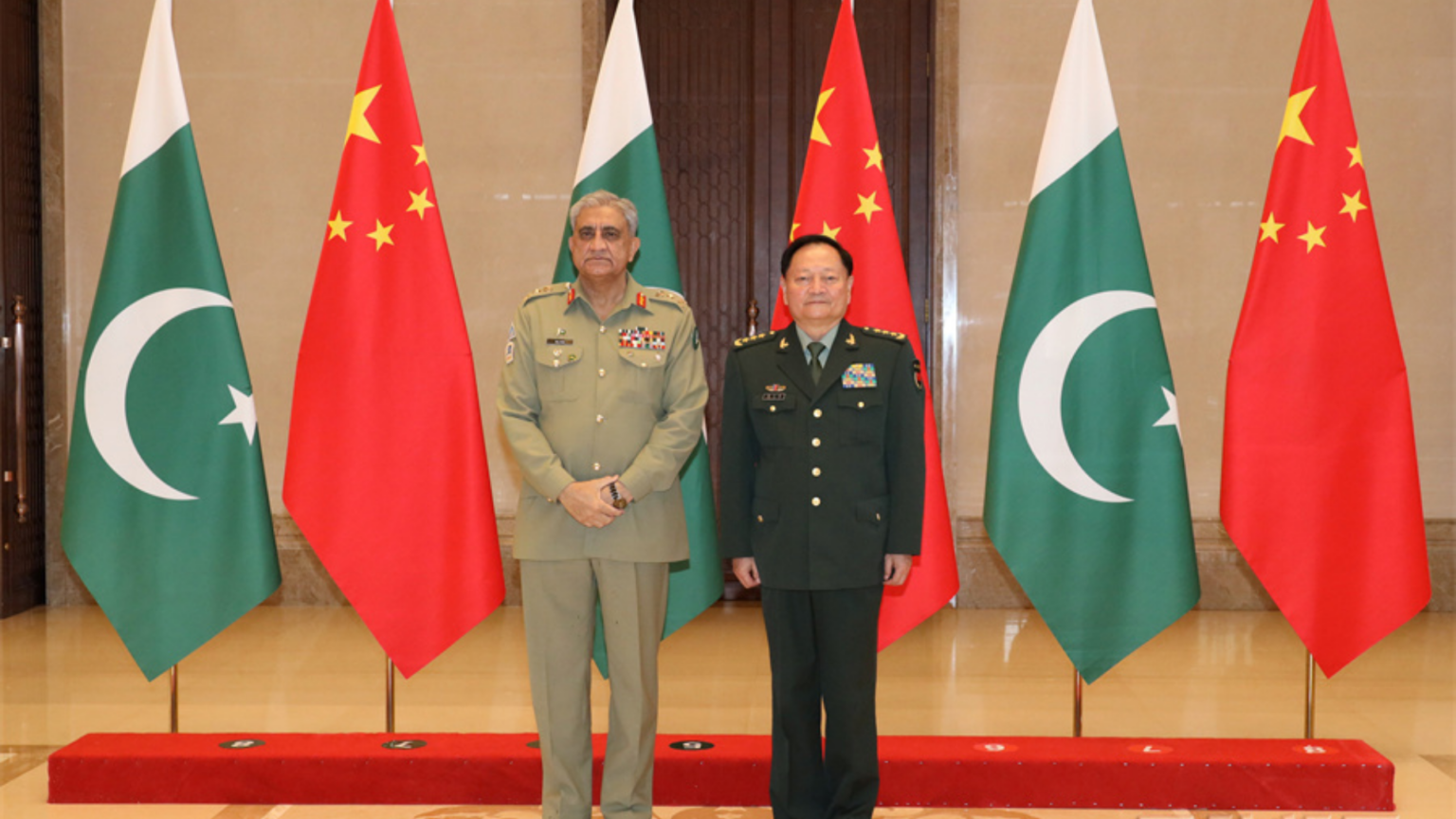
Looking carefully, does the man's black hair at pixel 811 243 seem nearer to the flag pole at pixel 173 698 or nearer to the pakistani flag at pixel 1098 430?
the pakistani flag at pixel 1098 430

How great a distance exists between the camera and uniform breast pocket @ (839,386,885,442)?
2.78 meters

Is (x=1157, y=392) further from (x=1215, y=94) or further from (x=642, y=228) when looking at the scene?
(x=1215, y=94)

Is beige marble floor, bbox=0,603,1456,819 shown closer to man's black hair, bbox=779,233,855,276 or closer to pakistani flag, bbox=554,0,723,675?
pakistani flag, bbox=554,0,723,675

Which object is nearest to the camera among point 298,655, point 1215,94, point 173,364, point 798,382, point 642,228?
point 798,382

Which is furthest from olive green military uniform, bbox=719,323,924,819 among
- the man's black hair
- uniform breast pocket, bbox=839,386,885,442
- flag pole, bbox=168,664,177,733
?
flag pole, bbox=168,664,177,733

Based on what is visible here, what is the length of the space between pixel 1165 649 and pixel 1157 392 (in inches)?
85.6

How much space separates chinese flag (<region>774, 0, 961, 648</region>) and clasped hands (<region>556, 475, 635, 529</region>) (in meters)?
0.95

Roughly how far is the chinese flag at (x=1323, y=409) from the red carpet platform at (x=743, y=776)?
40 cm

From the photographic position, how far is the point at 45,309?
6023mm

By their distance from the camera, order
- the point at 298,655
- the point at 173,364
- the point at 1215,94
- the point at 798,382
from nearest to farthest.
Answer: the point at 798,382 < the point at 173,364 < the point at 298,655 < the point at 1215,94

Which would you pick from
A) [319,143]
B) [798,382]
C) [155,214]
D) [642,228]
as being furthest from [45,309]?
[798,382]

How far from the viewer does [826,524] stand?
108 inches

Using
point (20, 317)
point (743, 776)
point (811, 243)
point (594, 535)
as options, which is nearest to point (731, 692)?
point (743, 776)

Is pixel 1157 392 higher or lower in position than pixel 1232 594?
higher
